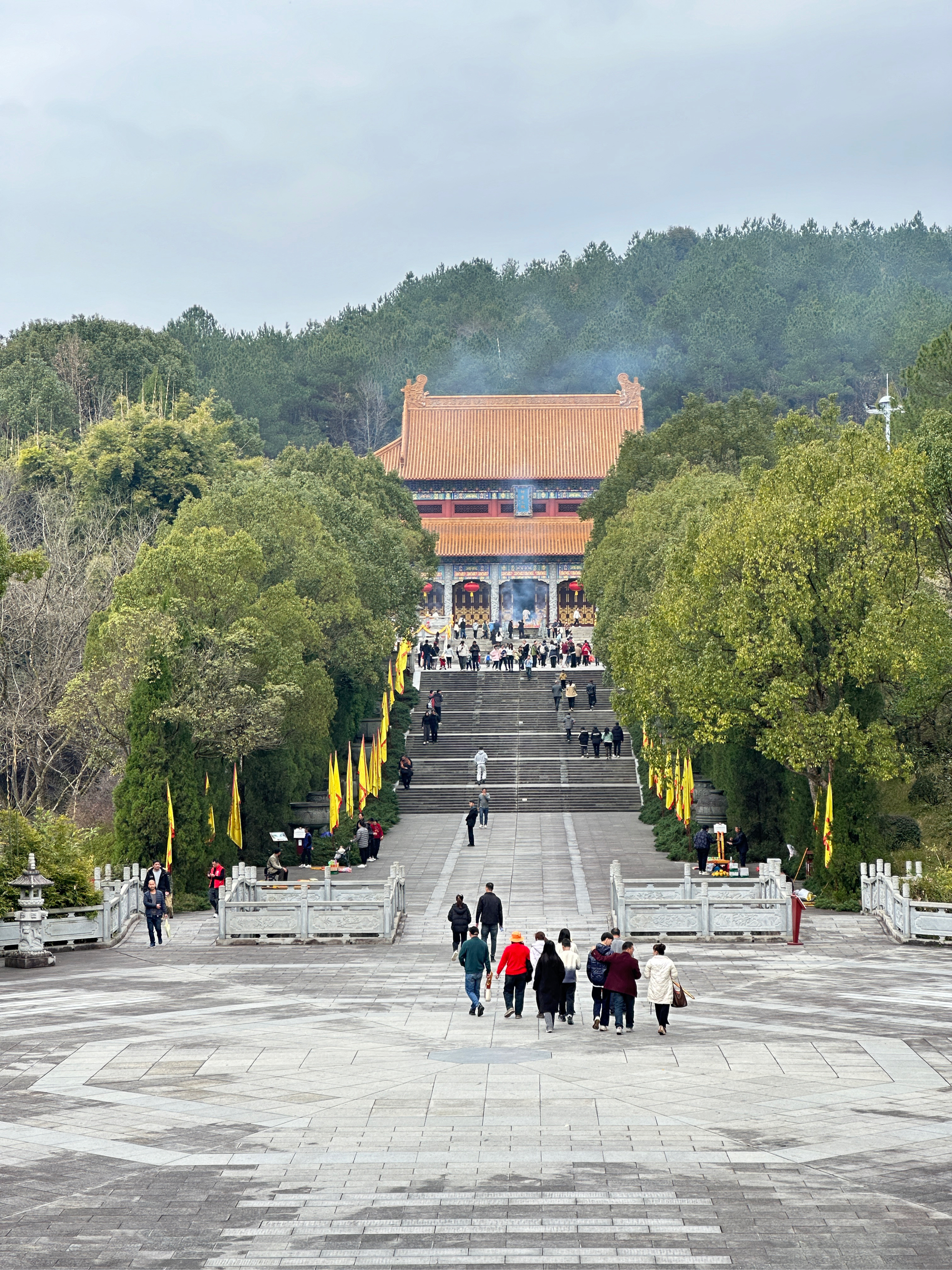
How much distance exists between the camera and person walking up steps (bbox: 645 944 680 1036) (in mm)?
17969

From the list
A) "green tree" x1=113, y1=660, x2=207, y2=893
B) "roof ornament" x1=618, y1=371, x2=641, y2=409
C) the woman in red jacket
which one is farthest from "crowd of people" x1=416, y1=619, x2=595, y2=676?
the woman in red jacket

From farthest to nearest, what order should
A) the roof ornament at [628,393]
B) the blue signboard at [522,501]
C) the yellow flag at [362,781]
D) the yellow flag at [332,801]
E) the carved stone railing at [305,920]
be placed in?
1. the roof ornament at [628,393]
2. the blue signboard at [522,501]
3. the yellow flag at [362,781]
4. the yellow flag at [332,801]
5. the carved stone railing at [305,920]

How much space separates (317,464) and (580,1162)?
46570 mm

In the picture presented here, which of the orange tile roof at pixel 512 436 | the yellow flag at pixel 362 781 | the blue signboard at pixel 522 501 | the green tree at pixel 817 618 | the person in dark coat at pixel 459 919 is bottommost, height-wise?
the person in dark coat at pixel 459 919

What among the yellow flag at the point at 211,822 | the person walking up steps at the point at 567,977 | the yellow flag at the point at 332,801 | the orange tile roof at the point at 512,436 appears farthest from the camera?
the orange tile roof at the point at 512,436

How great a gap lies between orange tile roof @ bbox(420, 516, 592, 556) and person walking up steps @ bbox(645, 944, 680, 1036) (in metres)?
54.5

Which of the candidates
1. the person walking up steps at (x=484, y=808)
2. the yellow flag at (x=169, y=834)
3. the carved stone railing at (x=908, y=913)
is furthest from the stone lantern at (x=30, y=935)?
the person walking up steps at (x=484, y=808)

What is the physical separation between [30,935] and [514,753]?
89.0 feet

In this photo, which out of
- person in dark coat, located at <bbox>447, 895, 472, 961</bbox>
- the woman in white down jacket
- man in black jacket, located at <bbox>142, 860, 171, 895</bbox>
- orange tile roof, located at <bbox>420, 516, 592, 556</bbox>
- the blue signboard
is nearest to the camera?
the woman in white down jacket

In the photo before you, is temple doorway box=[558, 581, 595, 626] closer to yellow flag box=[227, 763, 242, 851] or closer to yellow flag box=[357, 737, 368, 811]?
yellow flag box=[357, 737, 368, 811]

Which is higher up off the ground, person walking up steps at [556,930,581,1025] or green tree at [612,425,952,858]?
green tree at [612,425,952,858]

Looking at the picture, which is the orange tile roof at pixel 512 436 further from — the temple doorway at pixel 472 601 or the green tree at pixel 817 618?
the green tree at pixel 817 618

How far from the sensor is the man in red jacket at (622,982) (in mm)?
Answer: 18406

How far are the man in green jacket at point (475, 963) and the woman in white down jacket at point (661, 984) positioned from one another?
2.09 metres
